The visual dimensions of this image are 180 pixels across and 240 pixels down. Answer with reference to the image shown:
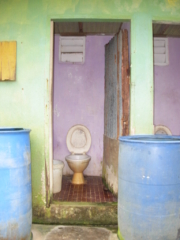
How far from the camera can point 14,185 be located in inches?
65.3

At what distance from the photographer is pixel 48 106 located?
7.42ft

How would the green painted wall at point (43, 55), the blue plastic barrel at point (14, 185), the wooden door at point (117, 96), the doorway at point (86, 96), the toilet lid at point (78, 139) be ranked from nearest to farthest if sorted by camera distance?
the blue plastic barrel at point (14, 185) → the green painted wall at point (43, 55) → the wooden door at point (117, 96) → the toilet lid at point (78, 139) → the doorway at point (86, 96)

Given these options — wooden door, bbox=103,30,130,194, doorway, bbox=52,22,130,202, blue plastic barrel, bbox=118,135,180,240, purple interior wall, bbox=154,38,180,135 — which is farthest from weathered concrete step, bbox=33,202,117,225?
purple interior wall, bbox=154,38,180,135

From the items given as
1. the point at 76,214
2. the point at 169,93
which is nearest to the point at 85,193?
the point at 76,214

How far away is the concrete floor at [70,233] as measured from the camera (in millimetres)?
1991

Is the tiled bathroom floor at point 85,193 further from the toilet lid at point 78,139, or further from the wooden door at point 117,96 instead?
the toilet lid at point 78,139

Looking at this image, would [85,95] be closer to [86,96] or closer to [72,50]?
[86,96]

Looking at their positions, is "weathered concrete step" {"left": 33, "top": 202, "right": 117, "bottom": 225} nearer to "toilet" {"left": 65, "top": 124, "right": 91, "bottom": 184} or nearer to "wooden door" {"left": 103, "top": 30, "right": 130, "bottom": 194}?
"wooden door" {"left": 103, "top": 30, "right": 130, "bottom": 194}

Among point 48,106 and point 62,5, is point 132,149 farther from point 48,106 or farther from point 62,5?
point 62,5

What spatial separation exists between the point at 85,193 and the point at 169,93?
7.84 ft

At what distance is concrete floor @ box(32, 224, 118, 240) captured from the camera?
1.99 m

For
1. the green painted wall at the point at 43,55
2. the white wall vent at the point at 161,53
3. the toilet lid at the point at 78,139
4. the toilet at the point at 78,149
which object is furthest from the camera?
the white wall vent at the point at 161,53

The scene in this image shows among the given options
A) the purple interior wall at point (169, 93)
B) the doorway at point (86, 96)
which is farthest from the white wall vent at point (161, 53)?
the doorway at point (86, 96)

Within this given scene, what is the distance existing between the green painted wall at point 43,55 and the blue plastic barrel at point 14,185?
51 centimetres
